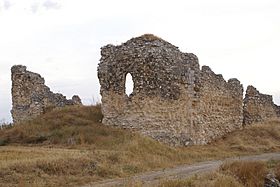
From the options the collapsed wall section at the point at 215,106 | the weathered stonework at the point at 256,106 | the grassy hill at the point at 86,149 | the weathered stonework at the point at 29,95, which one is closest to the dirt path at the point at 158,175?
the grassy hill at the point at 86,149

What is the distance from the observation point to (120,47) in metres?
22.6

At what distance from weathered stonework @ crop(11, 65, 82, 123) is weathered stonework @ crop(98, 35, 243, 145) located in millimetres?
7761

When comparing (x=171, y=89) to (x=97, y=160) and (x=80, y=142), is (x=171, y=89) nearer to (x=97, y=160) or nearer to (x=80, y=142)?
(x=80, y=142)

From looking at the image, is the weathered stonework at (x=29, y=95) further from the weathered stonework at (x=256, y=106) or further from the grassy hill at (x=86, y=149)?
the weathered stonework at (x=256, y=106)

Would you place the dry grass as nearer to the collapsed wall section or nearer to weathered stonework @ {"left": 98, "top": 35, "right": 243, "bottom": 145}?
→ weathered stonework @ {"left": 98, "top": 35, "right": 243, "bottom": 145}

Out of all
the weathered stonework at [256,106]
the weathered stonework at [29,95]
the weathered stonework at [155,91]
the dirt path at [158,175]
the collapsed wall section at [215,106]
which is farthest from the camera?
the weathered stonework at [29,95]

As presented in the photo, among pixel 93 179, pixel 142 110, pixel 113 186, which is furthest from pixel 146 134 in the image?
pixel 113 186

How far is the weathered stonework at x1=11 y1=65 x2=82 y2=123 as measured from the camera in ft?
96.2

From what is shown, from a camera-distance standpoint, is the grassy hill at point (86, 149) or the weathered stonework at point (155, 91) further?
the weathered stonework at point (155, 91)

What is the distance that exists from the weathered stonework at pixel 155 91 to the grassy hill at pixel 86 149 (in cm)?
79

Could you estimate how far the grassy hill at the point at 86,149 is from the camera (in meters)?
14.4

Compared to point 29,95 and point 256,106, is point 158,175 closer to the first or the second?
point 256,106

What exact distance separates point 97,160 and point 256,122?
14540 mm

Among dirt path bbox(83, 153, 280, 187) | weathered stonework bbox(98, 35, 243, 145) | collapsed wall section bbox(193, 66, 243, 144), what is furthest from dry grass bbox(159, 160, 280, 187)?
collapsed wall section bbox(193, 66, 243, 144)
